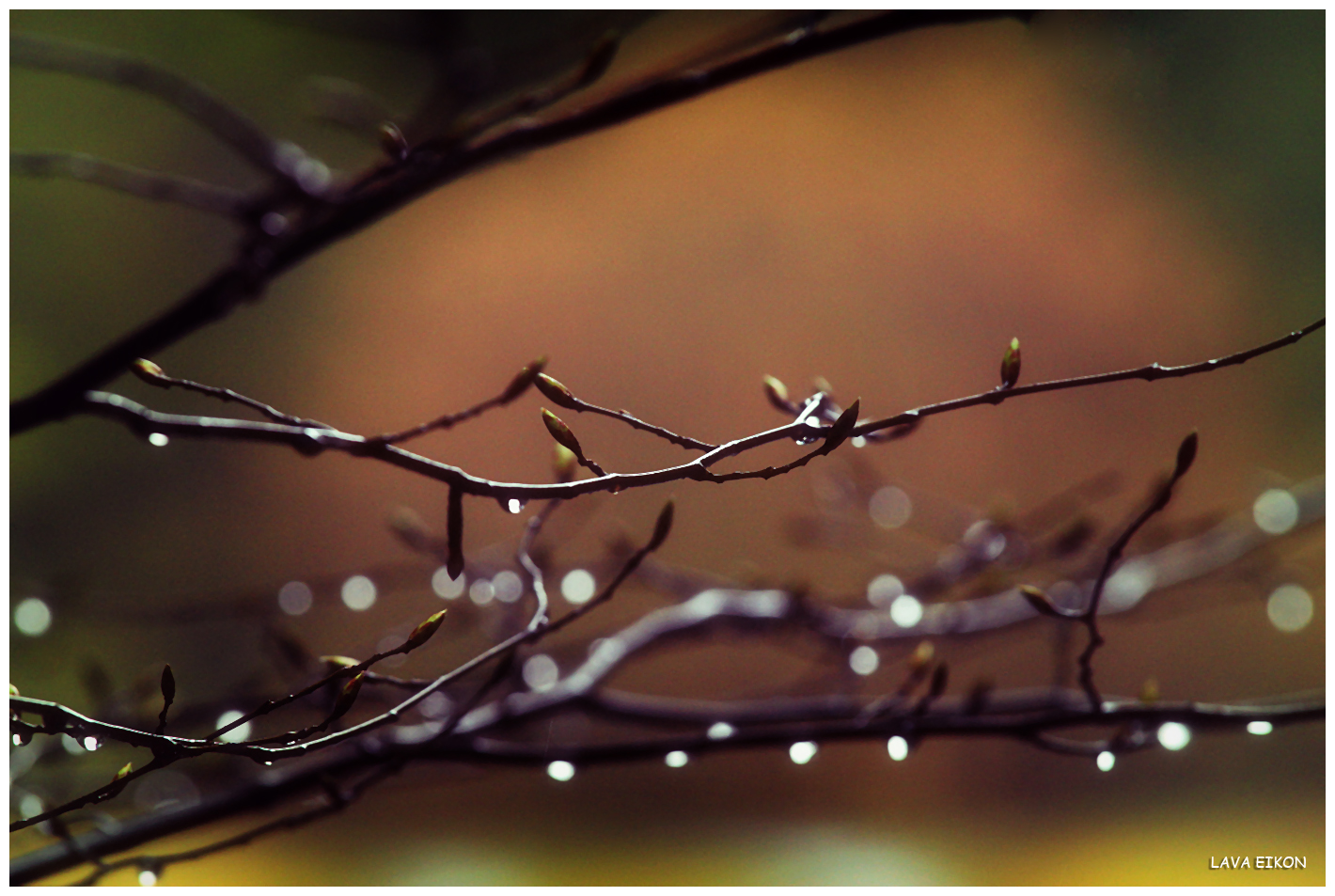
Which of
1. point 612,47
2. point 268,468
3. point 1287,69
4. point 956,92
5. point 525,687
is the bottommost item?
point 525,687

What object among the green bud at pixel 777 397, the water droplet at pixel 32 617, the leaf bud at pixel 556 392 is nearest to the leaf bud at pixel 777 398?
the green bud at pixel 777 397

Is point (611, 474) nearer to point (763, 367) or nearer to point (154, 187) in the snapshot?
point (154, 187)

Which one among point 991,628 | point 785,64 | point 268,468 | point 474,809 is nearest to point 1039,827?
point 991,628

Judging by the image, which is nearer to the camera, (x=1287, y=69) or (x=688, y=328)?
(x=1287, y=69)

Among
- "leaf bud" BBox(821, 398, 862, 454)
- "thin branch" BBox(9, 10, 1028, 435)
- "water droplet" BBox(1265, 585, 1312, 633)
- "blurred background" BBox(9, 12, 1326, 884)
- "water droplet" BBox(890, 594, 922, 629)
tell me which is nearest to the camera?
"leaf bud" BBox(821, 398, 862, 454)

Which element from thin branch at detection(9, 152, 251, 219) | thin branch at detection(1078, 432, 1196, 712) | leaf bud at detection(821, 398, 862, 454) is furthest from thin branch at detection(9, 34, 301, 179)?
thin branch at detection(1078, 432, 1196, 712)

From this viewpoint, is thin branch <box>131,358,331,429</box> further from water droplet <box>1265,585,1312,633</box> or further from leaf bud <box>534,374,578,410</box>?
water droplet <box>1265,585,1312,633</box>

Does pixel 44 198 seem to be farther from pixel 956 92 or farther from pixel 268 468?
pixel 956 92
